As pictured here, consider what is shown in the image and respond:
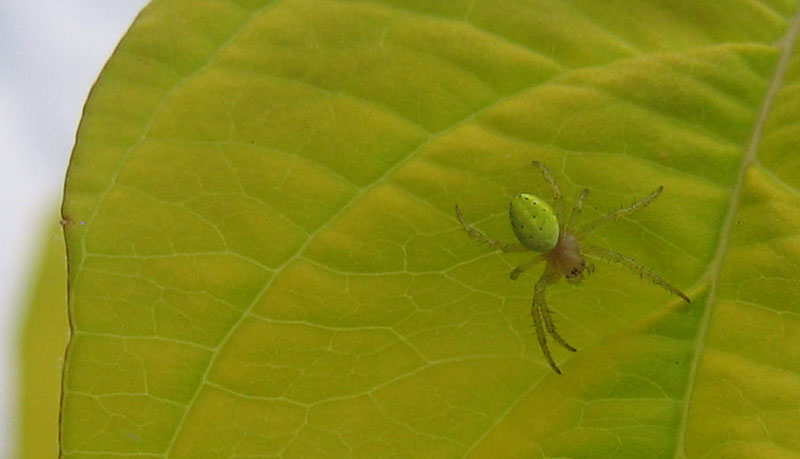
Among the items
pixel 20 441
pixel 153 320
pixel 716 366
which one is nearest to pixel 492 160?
pixel 716 366

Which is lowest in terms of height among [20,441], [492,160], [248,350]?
[20,441]

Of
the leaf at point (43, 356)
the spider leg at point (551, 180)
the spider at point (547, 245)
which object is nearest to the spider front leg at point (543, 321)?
the spider at point (547, 245)

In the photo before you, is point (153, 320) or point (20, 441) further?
point (20, 441)

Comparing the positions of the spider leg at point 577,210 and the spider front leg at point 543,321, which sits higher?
the spider leg at point 577,210

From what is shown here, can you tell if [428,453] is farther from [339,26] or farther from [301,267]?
Answer: [339,26]

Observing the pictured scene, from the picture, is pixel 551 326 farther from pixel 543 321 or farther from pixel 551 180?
pixel 551 180

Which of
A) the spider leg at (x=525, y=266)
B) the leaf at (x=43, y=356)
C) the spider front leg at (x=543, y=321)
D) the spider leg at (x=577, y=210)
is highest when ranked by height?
the spider leg at (x=577, y=210)

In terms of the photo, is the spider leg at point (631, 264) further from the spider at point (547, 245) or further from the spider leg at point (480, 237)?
the spider leg at point (480, 237)
